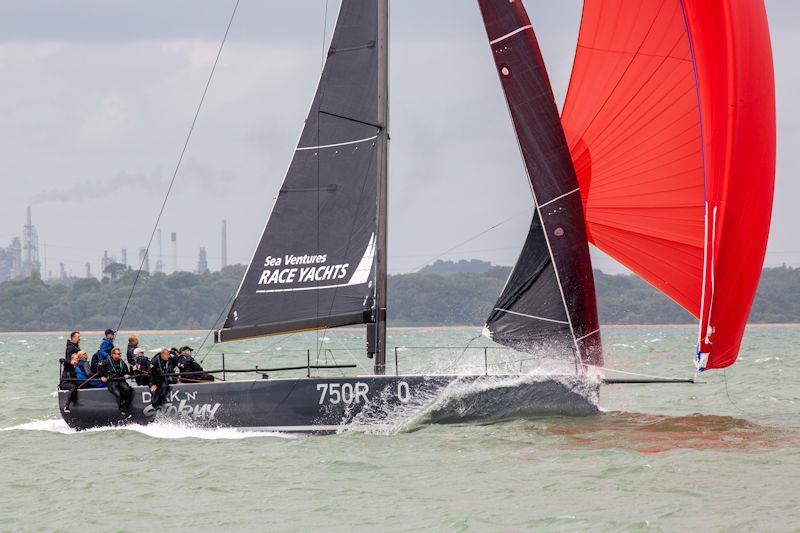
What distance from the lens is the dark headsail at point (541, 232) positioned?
1362cm

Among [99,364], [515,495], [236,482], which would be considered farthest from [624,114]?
[99,364]

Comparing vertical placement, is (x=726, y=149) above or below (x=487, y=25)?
below

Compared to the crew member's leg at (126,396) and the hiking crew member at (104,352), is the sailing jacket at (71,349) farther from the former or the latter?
the crew member's leg at (126,396)

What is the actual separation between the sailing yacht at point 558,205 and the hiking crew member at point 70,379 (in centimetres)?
110

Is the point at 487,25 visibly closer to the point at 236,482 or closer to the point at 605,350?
the point at 605,350

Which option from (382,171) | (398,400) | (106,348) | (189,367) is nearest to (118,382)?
(106,348)

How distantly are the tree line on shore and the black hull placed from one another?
134 feet

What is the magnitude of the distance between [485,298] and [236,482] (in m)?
47.6

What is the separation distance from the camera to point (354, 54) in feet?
48.0

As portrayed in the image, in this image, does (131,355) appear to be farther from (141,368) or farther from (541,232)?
(541,232)

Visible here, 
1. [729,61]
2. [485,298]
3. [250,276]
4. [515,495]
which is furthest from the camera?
[485,298]

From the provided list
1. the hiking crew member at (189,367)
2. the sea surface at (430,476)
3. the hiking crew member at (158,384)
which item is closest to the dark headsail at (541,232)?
the sea surface at (430,476)

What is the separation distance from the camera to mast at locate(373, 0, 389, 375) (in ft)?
46.9

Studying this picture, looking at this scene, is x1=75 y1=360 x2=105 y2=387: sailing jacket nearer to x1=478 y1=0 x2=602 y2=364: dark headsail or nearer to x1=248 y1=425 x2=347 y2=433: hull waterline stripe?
x1=248 y1=425 x2=347 y2=433: hull waterline stripe
